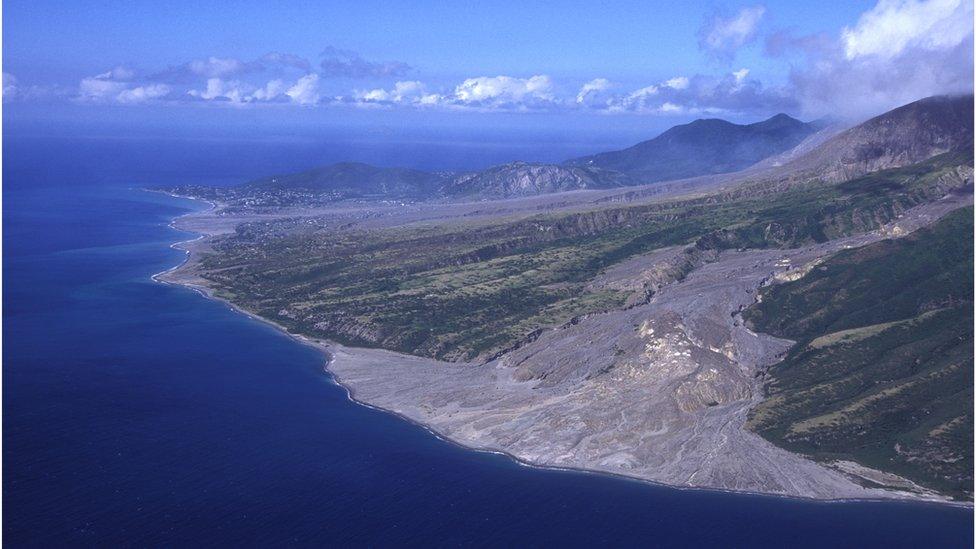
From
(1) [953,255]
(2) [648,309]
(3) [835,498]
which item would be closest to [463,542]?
(3) [835,498]

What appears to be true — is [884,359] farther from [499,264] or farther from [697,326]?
[499,264]

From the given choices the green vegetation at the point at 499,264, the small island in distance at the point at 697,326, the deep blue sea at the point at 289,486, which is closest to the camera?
the deep blue sea at the point at 289,486

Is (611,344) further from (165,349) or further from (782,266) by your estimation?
(165,349)

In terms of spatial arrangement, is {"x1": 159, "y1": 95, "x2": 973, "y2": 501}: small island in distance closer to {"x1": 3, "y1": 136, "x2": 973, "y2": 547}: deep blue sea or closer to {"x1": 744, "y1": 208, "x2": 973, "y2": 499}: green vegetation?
{"x1": 744, "y1": 208, "x2": 973, "y2": 499}: green vegetation

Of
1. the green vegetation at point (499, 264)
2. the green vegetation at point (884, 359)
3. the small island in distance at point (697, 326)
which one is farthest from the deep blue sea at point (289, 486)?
the green vegetation at point (499, 264)

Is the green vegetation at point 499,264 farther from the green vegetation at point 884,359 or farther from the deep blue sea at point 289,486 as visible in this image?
the green vegetation at point 884,359

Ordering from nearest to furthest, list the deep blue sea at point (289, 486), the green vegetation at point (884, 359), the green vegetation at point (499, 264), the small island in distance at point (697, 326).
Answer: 1. the deep blue sea at point (289, 486)
2. the green vegetation at point (884, 359)
3. the small island in distance at point (697, 326)
4. the green vegetation at point (499, 264)
